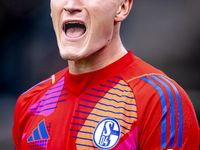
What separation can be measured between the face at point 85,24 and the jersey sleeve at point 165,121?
37cm

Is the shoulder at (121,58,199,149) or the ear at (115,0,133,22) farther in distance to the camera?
the ear at (115,0,133,22)

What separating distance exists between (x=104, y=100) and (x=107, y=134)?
0.70 ft

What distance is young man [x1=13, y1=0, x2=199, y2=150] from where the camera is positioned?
5.25 ft

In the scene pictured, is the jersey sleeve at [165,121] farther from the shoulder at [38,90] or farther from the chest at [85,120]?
the shoulder at [38,90]

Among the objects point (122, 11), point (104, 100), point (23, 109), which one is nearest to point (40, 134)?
point (23, 109)

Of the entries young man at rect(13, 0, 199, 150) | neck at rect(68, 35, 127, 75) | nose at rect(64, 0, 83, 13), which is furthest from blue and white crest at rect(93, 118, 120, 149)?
nose at rect(64, 0, 83, 13)

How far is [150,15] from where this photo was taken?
410cm

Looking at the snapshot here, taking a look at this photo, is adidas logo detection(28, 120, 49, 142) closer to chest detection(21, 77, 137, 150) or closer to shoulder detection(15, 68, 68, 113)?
chest detection(21, 77, 137, 150)

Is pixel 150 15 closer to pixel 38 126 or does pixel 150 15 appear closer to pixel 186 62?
pixel 186 62

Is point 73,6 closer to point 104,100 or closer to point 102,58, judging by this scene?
point 102,58

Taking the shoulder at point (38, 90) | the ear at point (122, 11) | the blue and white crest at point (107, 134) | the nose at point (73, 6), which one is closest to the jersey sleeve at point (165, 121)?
the blue and white crest at point (107, 134)

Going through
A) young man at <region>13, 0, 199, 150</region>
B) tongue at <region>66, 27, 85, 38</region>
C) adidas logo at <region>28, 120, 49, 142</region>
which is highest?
tongue at <region>66, 27, 85, 38</region>

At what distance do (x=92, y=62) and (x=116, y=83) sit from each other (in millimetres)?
193

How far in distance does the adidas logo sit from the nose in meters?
0.72
